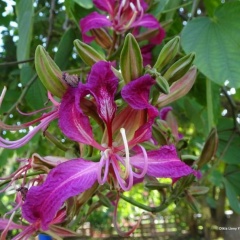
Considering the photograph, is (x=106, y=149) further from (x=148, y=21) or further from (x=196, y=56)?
(x=148, y=21)

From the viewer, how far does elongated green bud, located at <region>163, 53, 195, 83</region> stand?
0.51 m

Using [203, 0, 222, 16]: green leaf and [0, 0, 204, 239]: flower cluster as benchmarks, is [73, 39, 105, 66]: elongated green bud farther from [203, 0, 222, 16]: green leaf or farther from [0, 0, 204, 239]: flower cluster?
[203, 0, 222, 16]: green leaf

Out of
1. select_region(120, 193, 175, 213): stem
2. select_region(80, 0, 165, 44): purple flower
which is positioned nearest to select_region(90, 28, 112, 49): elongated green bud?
select_region(80, 0, 165, 44): purple flower

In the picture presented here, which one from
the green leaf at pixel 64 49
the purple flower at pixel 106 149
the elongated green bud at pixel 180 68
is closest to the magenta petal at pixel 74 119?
the purple flower at pixel 106 149

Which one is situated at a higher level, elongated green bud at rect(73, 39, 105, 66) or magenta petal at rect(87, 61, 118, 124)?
elongated green bud at rect(73, 39, 105, 66)

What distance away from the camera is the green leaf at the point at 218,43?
73 cm

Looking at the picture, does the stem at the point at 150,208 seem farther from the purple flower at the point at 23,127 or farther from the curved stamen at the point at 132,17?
the curved stamen at the point at 132,17

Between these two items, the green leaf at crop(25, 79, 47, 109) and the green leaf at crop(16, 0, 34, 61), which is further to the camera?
the green leaf at crop(25, 79, 47, 109)

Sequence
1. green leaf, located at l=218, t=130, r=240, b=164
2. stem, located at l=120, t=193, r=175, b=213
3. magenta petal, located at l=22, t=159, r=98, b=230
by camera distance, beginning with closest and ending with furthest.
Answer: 1. magenta petal, located at l=22, t=159, r=98, b=230
2. stem, located at l=120, t=193, r=175, b=213
3. green leaf, located at l=218, t=130, r=240, b=164

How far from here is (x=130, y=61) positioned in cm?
46

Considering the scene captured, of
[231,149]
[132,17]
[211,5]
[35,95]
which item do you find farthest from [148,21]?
[231,149]

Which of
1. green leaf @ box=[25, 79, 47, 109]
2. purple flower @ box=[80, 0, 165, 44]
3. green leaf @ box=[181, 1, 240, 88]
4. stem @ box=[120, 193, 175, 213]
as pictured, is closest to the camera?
stem @ box=[120, 193, 175, 213]

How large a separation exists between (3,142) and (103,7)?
44cm

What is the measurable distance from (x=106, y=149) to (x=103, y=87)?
0.06 meters
